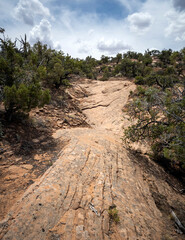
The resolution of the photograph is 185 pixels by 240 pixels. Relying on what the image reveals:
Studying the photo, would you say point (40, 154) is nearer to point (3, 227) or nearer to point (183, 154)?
point (3, 227)

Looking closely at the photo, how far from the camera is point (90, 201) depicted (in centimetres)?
360

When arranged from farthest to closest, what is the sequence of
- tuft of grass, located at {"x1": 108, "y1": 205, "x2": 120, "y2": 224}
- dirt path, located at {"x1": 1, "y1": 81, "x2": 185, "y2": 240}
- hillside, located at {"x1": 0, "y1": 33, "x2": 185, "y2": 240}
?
tuft of grass, located at {"x1": 108, "y1": 205, "x2": 120, "y2": 224} < hillside, located at {"x1": 0, "y1": 33, "x2": 185, "y2": 240} < dirt path, located at {"x1": 1, "y1": 81, "x2": 185, "y2": 240}

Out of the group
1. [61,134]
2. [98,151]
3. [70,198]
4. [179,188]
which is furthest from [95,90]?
[70,198]

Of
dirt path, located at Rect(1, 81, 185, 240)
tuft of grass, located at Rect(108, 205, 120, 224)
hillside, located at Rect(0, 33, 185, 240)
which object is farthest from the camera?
tuft of grass, located at Rect(108, 205, 120, 224)

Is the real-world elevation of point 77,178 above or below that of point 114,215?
above

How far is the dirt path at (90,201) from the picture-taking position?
272 centimetres

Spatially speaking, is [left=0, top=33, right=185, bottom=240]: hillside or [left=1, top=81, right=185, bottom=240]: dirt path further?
[left=0, top=33, right=185, bottom=240]: hillside

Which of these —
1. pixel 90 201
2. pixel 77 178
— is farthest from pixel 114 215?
pixel 77 178

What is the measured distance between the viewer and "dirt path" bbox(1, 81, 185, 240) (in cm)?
272

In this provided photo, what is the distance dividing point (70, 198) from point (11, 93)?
209 inches

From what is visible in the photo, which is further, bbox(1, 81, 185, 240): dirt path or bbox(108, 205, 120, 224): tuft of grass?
bbox(108, 205, 120, 224): tuft of grass

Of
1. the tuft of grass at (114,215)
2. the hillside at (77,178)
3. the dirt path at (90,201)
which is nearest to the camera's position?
the dirt path at (90,201)

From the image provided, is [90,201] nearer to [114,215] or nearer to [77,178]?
[114,215]

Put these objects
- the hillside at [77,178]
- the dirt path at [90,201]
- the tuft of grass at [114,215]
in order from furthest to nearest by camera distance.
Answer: the tuft of grass at [114,215], the hillside at [77,178], the dirt path at [90,201]
